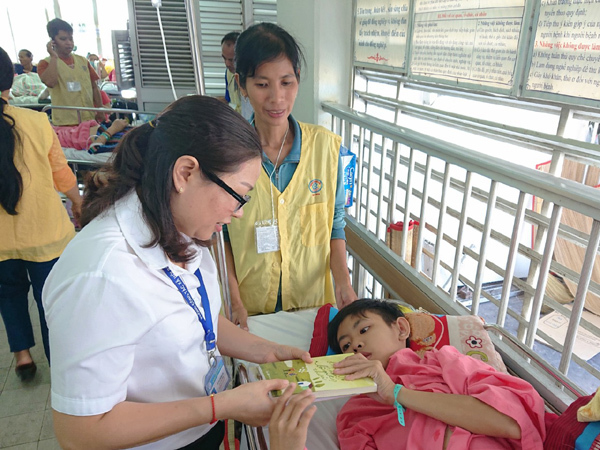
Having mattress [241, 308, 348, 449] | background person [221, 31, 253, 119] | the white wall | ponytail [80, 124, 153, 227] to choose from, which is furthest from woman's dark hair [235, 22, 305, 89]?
background person [221, 31, 253, 119]

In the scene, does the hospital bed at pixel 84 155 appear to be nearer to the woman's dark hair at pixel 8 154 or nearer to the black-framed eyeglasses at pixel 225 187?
the woman's dark hair at pixel 8 154

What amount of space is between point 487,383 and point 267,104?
4.53 feet

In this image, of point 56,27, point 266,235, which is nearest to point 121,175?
point 266,235

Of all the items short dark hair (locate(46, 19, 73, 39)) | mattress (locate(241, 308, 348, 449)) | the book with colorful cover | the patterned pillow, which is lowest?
mattress (locate(241, 308, 348, 449))

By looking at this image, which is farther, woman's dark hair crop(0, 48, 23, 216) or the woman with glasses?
woman's dark hair crop(0, 48, 23, 216)

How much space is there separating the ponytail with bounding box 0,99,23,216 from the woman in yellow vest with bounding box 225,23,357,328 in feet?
4.49

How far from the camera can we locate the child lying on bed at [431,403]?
1340 mm

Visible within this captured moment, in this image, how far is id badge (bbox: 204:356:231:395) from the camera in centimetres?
125

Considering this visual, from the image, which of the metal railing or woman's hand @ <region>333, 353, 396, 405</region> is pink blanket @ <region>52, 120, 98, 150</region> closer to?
the metal railing

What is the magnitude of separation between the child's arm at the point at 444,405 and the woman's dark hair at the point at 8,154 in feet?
7.01

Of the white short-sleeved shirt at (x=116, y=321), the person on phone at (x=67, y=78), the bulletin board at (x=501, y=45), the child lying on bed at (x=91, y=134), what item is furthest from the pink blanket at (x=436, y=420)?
the person on phone at (x=67, y=78)

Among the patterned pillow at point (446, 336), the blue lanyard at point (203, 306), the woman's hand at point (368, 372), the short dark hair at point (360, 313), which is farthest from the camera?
the short dark hair at point (360, 313)

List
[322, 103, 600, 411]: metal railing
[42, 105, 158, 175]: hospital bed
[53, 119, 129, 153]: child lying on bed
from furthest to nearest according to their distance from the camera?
[53, 119, 129, 153]: child lying on bed → [42, 105, 158, 175]: hospital bed → [322, 103, 600, 411]: metal railing

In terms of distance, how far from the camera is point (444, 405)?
1.41 m
